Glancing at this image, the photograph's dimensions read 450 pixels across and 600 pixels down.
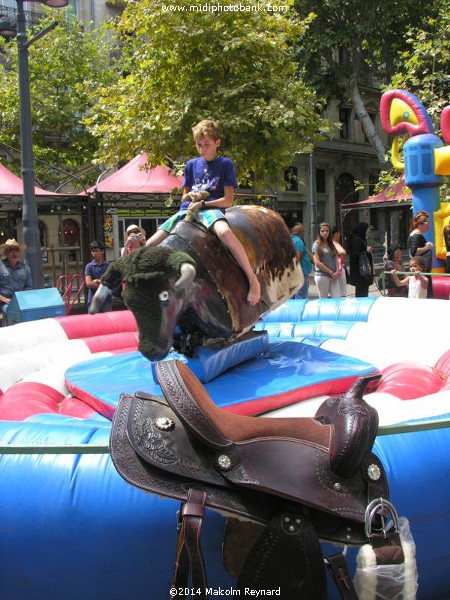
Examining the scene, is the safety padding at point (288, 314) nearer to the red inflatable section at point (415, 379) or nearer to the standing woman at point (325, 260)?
the red inflatable section at point (415, 379)

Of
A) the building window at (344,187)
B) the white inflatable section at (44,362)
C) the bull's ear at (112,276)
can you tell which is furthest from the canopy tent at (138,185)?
the building window at (344,187)

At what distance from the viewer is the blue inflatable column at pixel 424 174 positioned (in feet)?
34.6

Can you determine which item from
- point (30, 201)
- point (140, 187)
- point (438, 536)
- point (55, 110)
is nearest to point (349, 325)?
point (438, 536)

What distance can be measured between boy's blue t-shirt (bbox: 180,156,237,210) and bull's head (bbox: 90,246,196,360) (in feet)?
3.86

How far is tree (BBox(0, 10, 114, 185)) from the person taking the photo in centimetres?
1961

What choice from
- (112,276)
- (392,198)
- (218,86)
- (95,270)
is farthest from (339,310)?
(392,198)

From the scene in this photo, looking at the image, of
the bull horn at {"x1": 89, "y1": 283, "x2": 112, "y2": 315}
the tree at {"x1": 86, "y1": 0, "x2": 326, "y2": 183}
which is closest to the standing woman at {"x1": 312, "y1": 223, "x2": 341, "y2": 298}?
the tree at {"x1": 86, "y1": 0, "x2": 326, "y2": 183}

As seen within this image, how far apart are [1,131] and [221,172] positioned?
1678 centimetres

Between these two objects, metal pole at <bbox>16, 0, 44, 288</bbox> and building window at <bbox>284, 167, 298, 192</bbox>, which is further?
building window at <bbox>284, 167, 298, 192</bbox>

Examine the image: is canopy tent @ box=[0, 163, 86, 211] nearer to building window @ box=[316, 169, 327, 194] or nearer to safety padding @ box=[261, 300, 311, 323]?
safety padding @ box=[261, 300, 311, 323]

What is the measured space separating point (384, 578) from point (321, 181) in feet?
113

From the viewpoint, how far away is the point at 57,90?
20.5 metres

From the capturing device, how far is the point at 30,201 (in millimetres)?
9438

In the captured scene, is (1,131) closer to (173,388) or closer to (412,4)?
(412,4)
